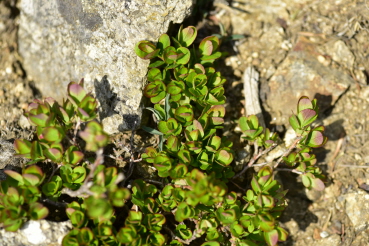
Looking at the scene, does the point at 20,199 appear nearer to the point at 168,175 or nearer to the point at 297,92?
the point at 168,175

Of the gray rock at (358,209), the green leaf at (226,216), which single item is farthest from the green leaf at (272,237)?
the gray rock at (358,209)

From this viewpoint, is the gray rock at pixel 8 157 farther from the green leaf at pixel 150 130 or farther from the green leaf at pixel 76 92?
the green leaf at pixel 150 130

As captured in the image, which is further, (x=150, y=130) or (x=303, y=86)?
→ (x=303, y=86)

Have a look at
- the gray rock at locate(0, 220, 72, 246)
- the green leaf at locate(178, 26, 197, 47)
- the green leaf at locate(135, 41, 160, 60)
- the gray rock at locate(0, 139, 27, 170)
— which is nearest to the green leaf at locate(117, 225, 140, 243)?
the gray rock at locate(0, 220, 72, 246)

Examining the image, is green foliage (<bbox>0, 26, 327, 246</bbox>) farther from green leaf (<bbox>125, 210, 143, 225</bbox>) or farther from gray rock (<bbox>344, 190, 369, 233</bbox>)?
gray rock (<bbox>344, 190, 369, 233</bbox>)

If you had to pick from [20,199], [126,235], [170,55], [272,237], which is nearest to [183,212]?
[126,235]

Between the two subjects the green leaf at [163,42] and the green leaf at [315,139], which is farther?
the green leaf at [163,42]

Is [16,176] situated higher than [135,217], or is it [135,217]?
[16,176]

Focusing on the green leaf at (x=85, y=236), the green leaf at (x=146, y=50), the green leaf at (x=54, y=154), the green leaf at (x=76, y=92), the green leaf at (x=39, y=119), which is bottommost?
the green leaf at (x=85, y=236)
